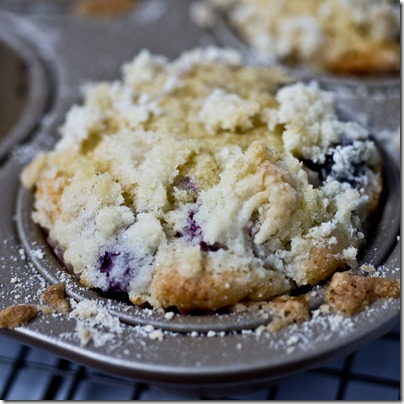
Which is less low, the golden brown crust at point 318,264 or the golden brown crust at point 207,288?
the golden brown crust at point 318,264

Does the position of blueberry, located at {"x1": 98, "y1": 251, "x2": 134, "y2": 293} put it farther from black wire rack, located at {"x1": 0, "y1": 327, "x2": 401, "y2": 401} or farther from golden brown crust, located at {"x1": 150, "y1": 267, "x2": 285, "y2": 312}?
black wire rack, located at {"x1": 0, "y1": 327, "x2": 401, "y2": 401}

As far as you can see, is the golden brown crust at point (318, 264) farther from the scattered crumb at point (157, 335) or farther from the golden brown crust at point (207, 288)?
the scattered crumb at point (157, 335)

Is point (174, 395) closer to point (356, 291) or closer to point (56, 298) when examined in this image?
point (56, 298)

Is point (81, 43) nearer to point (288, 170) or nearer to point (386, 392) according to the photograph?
point (288, 170)

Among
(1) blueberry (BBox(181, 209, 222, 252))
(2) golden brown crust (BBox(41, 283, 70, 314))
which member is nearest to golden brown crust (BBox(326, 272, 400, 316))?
(1) blueberry (BBox(181, 209, 222, 252))

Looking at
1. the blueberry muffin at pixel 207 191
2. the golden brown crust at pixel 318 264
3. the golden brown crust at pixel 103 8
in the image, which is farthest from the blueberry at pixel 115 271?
the golden brown crust at pixel 103 8
